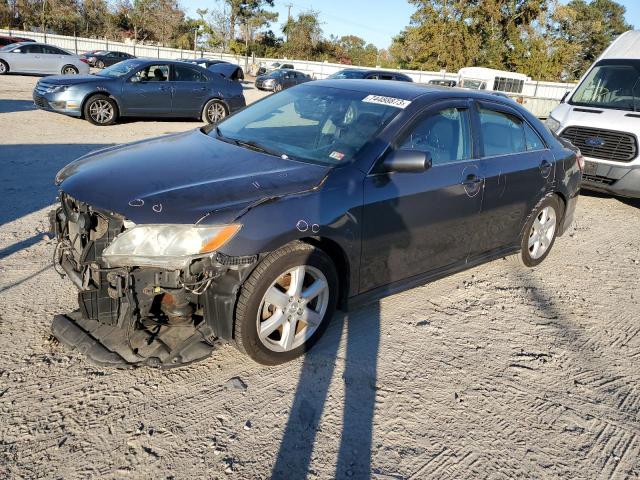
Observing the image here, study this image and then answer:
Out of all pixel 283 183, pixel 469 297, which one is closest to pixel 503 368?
pixel 469 297

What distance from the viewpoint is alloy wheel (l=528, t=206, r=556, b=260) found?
5051mm

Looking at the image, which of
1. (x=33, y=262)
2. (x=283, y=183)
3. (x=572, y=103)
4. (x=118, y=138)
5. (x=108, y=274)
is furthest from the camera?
(x=118, y=138)

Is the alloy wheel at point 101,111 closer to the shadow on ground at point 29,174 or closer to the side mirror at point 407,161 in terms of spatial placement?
the shadow on ground at point 29,174

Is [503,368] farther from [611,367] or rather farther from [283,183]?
[283,183]

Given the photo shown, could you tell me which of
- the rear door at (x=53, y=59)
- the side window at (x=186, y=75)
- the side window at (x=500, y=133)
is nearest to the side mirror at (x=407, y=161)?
the side window at (x=500, y=133)

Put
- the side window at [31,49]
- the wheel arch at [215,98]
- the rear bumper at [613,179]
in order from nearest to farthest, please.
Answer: the rear bumper at [613,179] → the wheel arch at [215,98] → the side window at [31,49]

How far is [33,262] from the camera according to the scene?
14.2 ft

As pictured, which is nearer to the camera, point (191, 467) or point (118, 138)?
point (191, 467)

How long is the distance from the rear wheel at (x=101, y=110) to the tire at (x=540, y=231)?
9390 millimetres

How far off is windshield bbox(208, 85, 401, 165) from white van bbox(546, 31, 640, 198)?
17.3 feet

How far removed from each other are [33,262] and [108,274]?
76.7 inches

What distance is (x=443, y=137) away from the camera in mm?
3939

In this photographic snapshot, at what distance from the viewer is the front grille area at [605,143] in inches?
294

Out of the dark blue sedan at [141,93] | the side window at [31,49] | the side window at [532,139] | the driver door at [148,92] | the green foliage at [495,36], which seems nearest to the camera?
the side window at [532,139]
